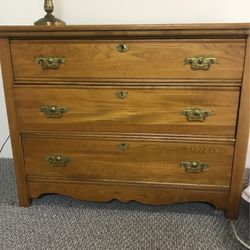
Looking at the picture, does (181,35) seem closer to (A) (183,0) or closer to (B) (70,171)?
(A) (183,0)

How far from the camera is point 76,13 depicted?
1749mm

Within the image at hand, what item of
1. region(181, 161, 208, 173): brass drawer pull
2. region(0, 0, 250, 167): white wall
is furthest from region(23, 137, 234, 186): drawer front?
region(0, 0, 250, 167): white wall

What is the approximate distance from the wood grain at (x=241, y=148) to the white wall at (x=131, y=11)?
0.60 meters

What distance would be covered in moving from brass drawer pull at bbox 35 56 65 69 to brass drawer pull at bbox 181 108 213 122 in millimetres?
571

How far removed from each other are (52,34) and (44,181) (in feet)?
2.34

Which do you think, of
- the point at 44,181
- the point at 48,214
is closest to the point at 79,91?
the point at 44,181

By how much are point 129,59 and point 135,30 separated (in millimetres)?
120

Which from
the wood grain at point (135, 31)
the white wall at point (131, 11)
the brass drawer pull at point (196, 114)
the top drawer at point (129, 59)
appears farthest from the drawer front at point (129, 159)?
the white wall at point (131, 11)

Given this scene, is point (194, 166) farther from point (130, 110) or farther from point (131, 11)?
point (131, 11)

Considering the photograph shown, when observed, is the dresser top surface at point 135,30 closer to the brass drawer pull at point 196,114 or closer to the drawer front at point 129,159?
the brass drawer pull at point 196,114

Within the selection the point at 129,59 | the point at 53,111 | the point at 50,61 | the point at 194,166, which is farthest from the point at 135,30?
the point at 194,166

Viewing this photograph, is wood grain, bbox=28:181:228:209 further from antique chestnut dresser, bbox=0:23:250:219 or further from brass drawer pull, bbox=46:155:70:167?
brass drawer pull, bbox=46:155:70:167

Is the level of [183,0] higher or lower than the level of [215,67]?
higher

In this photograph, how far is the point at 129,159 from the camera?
1.38 meters
